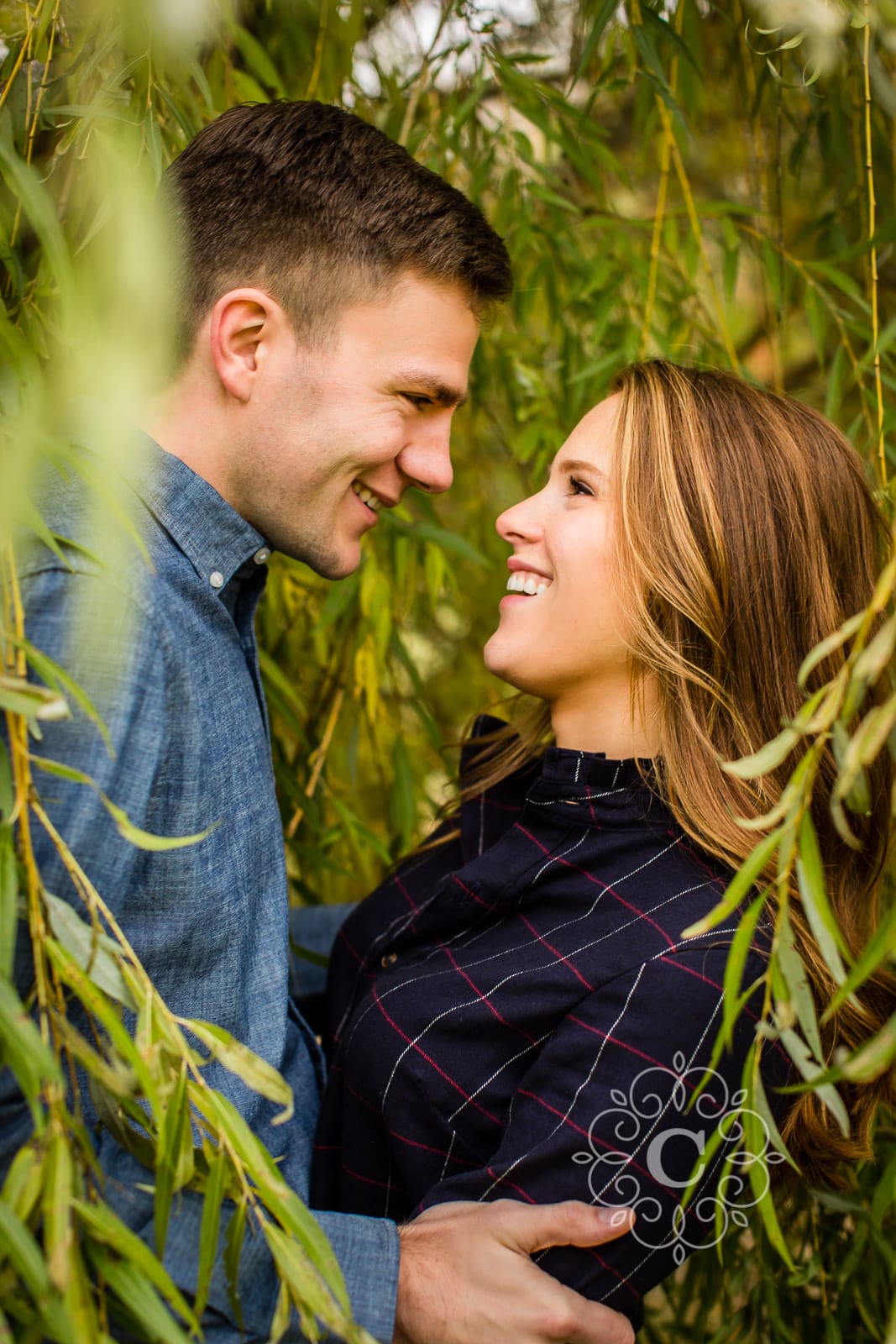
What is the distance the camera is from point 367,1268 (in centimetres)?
93

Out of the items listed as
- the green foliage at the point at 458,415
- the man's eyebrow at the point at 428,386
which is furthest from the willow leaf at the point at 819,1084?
the man's eyebrow at the point at 428,386

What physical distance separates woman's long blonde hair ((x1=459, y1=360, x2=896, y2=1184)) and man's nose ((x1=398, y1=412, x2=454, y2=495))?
0.66ft

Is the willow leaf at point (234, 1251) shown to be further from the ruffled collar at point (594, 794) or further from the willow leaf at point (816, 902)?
the ruffled collar at point (594, 794)

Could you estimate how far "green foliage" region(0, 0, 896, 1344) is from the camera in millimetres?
696

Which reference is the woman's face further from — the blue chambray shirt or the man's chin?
the blue chambray shirt

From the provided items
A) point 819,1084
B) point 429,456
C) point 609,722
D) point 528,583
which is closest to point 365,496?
point 429,456

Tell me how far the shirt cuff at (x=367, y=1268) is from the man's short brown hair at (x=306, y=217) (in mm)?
839

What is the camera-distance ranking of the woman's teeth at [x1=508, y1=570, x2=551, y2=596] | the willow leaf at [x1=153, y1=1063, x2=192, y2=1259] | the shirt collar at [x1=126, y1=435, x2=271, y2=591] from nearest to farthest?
A: the willow leaf at [x1=153, y1=1063, x2=192, y2=1259] < the shirt collar at [x1=126, y1=435, x2=271, y2=591] < the woman's teeth at [x1=508, y1=570, x2=551, y2=596]

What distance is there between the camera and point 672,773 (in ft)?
3.72

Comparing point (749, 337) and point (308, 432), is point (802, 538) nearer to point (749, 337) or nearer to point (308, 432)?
point (308, 432)

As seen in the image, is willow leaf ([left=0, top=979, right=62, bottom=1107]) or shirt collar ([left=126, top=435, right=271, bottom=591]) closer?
willow leaf ([left=0, top=979, right=62, bottom=1107])

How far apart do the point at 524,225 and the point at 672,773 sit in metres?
0.92

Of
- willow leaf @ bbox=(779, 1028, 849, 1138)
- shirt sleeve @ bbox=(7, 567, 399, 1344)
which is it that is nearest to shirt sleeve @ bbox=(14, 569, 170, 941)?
shirt sleeve @ bbox=(7, 567, 399, 1344)

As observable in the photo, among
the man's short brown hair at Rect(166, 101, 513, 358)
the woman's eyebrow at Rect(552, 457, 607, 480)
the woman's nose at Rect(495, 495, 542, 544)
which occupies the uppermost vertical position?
the man's short brown hair at Rect(166, 101, 513, 358)
